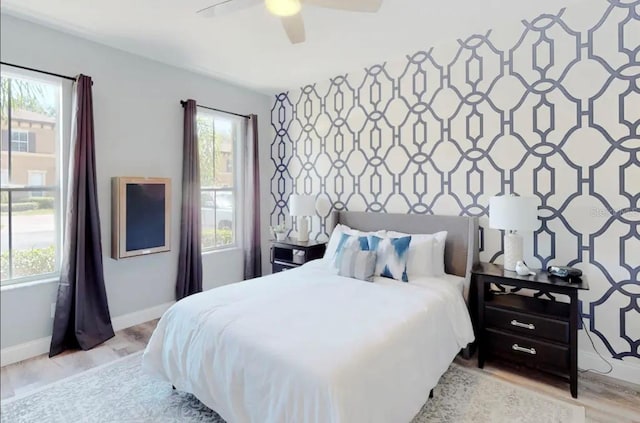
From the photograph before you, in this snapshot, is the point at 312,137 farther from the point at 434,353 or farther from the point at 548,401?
the point at 548,401

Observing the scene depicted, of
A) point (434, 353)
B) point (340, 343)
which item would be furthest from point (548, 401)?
point (340, 343)

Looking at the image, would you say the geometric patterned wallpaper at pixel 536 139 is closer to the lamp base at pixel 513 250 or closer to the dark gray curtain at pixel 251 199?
the lamp base at pixel 513 250

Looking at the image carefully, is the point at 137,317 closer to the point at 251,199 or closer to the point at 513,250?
the point at 251,199

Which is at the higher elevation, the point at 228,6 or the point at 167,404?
the point at 228,6

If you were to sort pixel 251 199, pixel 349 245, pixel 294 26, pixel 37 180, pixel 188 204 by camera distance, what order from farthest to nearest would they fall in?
1. pixel 251 199
2. pixel 188 204
3. pixel 349 245
4. pixel 37 180
5. pixel 294 26

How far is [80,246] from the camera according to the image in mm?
2746

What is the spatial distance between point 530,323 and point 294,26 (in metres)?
2.54

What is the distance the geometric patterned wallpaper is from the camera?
238cm

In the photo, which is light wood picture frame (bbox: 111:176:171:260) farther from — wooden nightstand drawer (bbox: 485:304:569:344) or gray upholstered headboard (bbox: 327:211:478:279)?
wooden nightstand drawer (bbox: 485:304:569:344)

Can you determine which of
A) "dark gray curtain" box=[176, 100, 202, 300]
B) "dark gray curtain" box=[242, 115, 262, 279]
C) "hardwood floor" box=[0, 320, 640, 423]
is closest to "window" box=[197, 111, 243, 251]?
"dark gray curtain" box=[242, 115, 262, 279]

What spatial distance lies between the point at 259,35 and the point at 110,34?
1.23m

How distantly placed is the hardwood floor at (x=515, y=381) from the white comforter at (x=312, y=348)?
0.48 metres

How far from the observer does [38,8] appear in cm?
243

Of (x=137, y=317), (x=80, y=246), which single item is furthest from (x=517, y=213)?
(x=137, y=317)
